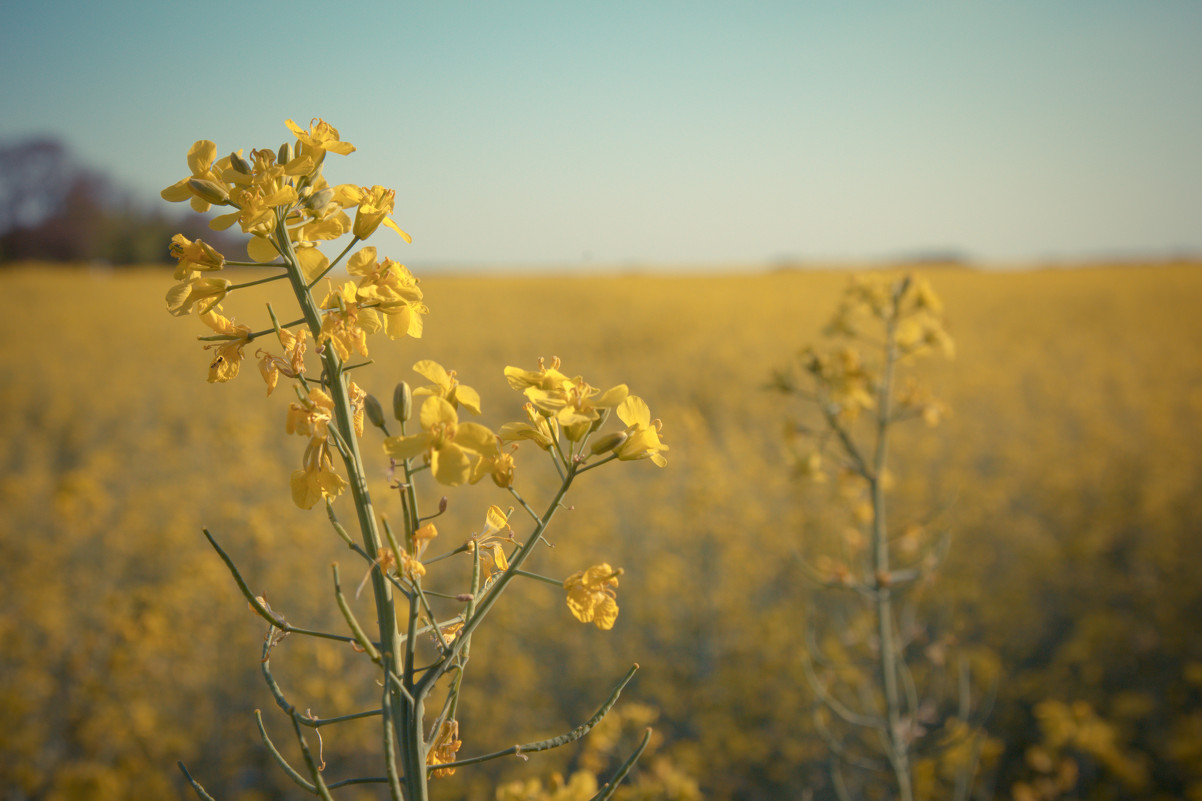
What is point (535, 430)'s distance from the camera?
0.79m

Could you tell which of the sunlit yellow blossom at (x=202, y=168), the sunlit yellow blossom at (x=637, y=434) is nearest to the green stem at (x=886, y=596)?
the sunlit yellow blossom at (x=637, y=434)

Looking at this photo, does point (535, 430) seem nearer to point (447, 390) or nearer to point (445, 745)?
point (447, 390)

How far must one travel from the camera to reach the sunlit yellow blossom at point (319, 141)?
2.65 ft

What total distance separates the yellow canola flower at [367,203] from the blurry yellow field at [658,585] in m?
1.57

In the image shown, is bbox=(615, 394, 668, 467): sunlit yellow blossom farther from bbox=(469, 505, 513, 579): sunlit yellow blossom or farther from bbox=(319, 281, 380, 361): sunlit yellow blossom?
bbox=(319, 281, 380, 361): sunlit yellow blossom

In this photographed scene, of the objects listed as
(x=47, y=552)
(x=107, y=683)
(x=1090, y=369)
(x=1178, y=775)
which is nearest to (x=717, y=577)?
(x=1178, y=775)

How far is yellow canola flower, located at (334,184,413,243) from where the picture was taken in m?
0.83

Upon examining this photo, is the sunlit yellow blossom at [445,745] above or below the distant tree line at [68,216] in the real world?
below

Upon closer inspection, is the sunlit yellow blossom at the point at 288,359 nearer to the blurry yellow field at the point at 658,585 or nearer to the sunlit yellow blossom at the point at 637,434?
the sunlit yellow blossom at the point at 637,434

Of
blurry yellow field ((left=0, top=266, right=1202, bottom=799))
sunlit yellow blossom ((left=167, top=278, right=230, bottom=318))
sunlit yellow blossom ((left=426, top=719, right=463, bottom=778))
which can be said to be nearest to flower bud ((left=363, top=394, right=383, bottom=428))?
sunlit yellow blossom ((left=167, top=278, right=230, bottom=318))

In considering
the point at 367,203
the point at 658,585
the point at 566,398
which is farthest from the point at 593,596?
the point at 658,585

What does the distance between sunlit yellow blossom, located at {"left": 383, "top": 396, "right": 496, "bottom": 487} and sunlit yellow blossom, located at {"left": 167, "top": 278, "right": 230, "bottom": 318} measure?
34cm

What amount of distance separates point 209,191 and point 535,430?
48cm

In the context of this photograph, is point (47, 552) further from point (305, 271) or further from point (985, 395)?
point (985, 395)
